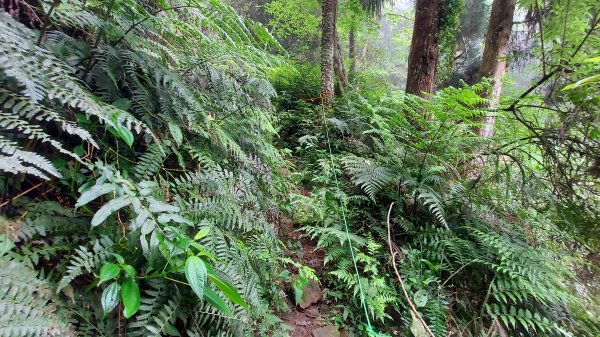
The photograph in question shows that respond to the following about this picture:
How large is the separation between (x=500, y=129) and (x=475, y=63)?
8.33 m

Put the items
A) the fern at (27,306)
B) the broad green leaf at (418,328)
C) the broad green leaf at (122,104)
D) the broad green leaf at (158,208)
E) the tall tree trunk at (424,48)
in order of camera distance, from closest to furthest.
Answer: the fern at (27,306), the broad green leaf at (158,208), the broad green leaf at (122,104), the broad green leaf at (418,328), the tall tree trunk at (424,48)

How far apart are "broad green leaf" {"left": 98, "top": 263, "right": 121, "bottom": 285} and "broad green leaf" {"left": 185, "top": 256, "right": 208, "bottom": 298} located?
23 centimetres

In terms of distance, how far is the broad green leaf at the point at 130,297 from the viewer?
97 centimetres

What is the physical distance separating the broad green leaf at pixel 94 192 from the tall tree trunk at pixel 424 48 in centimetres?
380

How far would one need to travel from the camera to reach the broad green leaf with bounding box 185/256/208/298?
1.00m

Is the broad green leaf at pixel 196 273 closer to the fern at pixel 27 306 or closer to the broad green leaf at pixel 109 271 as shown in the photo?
the broad green leaf at pixel 109 271

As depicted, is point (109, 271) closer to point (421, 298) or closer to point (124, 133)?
point (124, 133)

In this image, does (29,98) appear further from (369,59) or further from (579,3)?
(369,59)

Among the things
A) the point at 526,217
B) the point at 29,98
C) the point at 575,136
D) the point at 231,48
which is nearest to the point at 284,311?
the point at 29,98

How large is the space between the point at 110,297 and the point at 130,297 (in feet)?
0.20

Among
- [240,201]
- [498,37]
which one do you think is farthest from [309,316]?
[498,37]

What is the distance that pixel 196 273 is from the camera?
A: 1.03 m

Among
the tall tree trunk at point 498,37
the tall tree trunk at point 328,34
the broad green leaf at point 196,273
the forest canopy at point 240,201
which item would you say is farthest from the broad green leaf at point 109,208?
the tall tree trunk at point 498,37

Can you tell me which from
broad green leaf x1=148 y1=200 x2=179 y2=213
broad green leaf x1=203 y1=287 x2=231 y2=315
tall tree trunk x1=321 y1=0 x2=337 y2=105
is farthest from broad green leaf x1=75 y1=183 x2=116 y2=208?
tall tree trunk x1=321 y1=0 x2=337 y2=105
